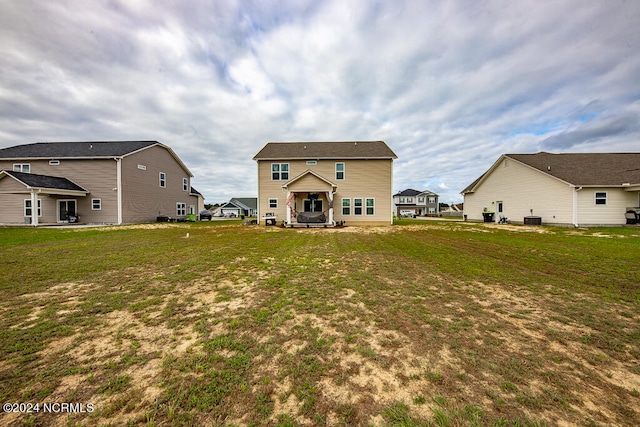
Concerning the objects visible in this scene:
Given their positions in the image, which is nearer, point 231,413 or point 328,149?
point 231,413

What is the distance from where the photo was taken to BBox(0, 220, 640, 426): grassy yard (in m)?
2.04

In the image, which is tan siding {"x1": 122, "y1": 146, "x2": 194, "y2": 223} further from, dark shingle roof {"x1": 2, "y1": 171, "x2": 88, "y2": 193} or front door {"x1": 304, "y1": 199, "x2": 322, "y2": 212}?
front door {"x1": 304, "y1": 199, "x2": 322, "y2": 212}

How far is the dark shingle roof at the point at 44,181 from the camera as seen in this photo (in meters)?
18.7

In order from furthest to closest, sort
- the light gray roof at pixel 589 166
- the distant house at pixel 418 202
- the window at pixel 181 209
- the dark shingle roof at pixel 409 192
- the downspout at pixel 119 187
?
the dark shingle roof at pixel 409 192
the distant house at pixel 418 202
the window at pixel 181 209
the downspout at pixel 119 187
the light gray roof at pixel 589 166

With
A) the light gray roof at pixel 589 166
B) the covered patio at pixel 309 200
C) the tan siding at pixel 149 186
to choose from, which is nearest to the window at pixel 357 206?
the covered patio at pixel 309 200

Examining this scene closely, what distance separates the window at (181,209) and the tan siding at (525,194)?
35340 mm

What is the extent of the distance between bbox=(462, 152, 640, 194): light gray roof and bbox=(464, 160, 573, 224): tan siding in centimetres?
75

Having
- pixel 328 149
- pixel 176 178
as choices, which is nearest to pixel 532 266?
pixel 328 149

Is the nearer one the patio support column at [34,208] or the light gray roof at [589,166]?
the light gray roof at [589,166]

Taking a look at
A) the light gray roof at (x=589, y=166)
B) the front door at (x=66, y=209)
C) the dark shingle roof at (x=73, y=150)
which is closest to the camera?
the light gray roof at (x=589, y=166)

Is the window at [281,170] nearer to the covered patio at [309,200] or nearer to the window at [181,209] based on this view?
the covered patio at [309,200]

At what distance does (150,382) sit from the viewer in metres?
2.33

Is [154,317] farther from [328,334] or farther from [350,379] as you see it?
[350,379]

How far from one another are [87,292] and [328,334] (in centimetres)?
471
